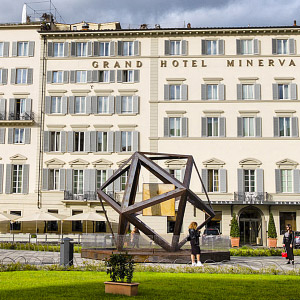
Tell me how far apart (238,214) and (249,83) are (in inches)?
439

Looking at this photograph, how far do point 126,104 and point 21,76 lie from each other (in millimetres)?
9830

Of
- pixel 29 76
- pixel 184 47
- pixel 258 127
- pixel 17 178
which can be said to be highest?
pixel 184 47

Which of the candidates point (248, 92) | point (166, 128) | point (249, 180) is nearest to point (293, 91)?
point (248, 92)

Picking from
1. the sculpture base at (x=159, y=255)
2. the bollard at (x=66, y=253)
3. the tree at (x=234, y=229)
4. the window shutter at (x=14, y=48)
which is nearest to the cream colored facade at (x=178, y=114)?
the window shutter at (x=14, y=48)

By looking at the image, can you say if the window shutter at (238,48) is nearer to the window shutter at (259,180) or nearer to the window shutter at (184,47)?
the window shutter at (184,47)

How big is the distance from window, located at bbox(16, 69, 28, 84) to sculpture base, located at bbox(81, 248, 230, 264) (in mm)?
27506

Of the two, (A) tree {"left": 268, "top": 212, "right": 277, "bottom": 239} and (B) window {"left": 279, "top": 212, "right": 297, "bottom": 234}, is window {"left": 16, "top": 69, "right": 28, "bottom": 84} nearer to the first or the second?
(A) tree {"left": 268, "top": 212, "right": 277, "bottom": 239}

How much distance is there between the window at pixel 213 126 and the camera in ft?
153

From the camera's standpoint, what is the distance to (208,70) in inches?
1876

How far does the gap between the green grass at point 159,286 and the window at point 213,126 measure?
2855cm

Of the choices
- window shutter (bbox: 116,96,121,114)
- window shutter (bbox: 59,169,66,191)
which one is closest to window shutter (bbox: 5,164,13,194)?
window shutter (bbox: 59,169,66,191)

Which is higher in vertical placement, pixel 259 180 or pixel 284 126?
pixel 284 126

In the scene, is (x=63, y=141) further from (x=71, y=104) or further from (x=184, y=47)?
(x=184, y=47)

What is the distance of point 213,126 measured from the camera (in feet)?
154
